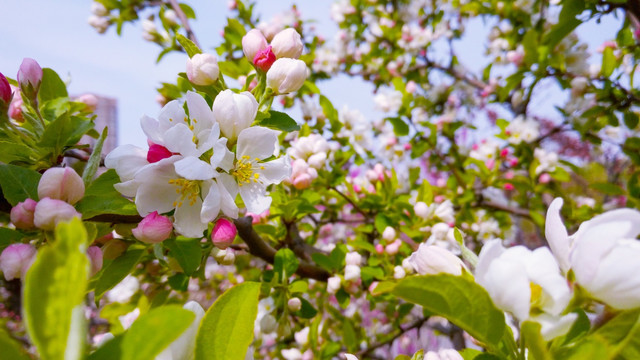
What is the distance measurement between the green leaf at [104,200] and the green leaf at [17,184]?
0.20 ft

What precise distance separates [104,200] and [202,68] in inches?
10.1

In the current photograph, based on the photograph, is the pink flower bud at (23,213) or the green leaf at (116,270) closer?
the pink flower bud at (23,213)

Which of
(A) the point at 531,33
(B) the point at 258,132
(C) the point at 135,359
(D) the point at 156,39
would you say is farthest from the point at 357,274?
(A) the point at 531,33

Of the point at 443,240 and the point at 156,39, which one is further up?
the point at 156,39

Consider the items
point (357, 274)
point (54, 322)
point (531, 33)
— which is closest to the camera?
point (54, 322)

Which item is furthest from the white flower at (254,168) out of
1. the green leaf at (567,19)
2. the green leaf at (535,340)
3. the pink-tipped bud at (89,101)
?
the green leaf at (567,19)

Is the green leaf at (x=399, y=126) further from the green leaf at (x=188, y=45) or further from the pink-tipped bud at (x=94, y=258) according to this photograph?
the pink-tipped bud at (x=94, y=258)

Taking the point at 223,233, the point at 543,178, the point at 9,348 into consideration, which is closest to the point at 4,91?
the point at 223,233

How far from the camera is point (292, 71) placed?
0.71m

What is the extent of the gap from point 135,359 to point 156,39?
1.41m

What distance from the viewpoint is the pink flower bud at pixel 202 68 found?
688 mm

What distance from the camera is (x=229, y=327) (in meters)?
0.41

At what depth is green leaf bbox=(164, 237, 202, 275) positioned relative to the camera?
74 centimetres

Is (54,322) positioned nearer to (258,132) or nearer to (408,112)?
(258,132)
